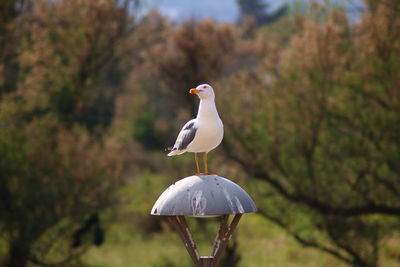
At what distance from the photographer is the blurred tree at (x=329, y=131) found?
12.9 meters

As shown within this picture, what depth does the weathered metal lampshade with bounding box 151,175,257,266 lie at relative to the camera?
17.2 ft

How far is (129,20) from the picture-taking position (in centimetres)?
1677

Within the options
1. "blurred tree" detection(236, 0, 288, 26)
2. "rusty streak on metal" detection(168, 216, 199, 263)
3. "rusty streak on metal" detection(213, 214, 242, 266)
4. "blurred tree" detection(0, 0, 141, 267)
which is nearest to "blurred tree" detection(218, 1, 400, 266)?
"blurred tree" detection(0, 0, 141, 267)

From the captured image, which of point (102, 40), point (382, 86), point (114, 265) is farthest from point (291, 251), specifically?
point (102, 40)

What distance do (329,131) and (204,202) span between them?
842 cm

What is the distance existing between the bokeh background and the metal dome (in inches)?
302

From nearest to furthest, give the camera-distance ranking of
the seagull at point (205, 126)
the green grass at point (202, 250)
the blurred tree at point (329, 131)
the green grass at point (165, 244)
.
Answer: the seagull at point (205, 126)
the blurred tree at point (329, 131)
the green grass at point (165, 244)
the green grass at point (202, 250)

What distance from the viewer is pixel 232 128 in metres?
14.2

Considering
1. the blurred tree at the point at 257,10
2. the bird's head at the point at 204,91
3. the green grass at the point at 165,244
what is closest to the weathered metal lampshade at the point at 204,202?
the bird's head at the point at 204,91

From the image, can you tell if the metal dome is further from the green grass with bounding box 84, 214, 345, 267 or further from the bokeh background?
the green grass with bounding box 84, 214, 345, 267

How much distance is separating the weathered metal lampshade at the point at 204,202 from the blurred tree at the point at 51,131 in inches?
348

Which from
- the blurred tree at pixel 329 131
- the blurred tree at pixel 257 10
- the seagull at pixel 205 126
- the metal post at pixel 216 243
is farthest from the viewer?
the blurred tree at pixel 257 10

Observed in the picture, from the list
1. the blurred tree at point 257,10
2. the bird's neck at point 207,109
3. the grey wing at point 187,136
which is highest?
the blurred tree at point 257,10

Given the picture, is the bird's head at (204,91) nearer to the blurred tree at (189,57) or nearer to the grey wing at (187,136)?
the grey wing at (187,136)
